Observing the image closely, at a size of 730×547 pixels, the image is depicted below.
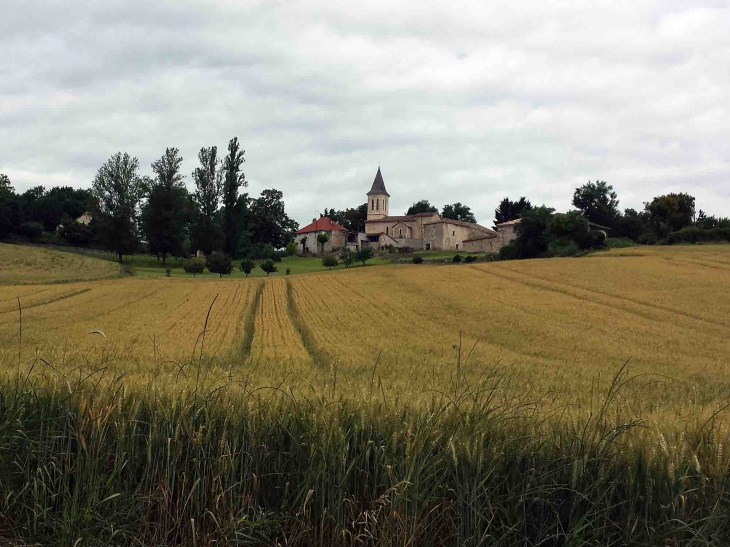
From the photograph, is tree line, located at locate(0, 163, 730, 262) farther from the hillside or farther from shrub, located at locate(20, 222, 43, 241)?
the hillside

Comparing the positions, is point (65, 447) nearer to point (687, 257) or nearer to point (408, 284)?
point (408, 284)

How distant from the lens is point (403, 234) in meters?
121

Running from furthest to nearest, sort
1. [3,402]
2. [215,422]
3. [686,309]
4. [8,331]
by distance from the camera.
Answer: [686,309] → [8,331] → [3,402] → [215,422]

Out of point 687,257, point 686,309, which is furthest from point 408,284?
point 687,257

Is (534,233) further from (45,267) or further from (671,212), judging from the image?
(45,267)

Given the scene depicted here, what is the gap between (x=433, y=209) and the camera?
499 ft

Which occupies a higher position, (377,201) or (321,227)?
(377,201)

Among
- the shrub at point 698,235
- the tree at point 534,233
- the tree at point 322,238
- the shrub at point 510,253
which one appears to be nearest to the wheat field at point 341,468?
the shrub at point 698,235

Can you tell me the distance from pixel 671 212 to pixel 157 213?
75940 mm

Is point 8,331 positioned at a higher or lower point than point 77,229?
lower

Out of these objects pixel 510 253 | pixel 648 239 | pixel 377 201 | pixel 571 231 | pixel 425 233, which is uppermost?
A: pixel 377 201

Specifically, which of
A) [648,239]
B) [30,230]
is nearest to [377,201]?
[648,239]

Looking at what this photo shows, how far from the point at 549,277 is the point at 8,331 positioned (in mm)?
37218

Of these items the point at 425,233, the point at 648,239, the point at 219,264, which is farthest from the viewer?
the point at 425,233
